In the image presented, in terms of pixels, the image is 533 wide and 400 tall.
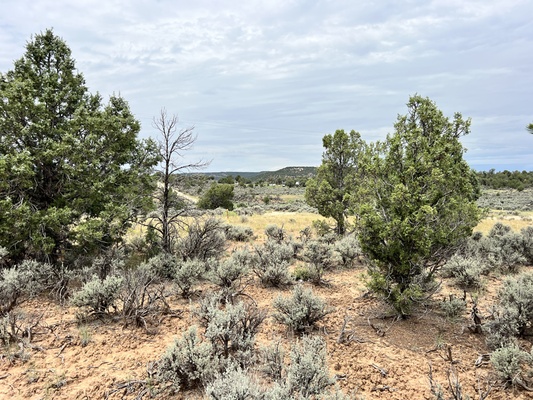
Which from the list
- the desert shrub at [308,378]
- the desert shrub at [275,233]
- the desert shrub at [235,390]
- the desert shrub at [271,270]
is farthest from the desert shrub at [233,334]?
the desert shrub at [275,233]

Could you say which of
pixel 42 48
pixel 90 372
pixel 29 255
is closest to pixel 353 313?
pixel 90 372

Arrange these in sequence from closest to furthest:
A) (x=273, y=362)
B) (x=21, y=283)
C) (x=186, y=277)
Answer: (x=273, y=362), (x=21, y=283), (x=186, y=277)

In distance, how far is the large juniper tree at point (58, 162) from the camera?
851 centimetres

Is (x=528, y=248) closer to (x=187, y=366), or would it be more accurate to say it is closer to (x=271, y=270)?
(x=271, y=270)

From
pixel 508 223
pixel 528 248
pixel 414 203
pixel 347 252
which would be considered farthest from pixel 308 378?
pixel 508 223

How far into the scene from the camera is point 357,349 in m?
5.52

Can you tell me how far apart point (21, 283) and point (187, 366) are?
541cm

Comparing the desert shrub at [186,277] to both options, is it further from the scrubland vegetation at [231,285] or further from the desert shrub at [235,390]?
the desert shrub at [235,390]

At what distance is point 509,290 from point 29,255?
1173 centimetres

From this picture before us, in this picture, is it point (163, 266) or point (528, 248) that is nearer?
point (163, 266)

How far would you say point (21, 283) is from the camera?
7.49 m

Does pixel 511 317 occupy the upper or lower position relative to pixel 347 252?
upper

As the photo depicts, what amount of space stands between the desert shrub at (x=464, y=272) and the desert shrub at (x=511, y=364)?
4.45 metres

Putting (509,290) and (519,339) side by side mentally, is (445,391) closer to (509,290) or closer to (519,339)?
(519,339)
